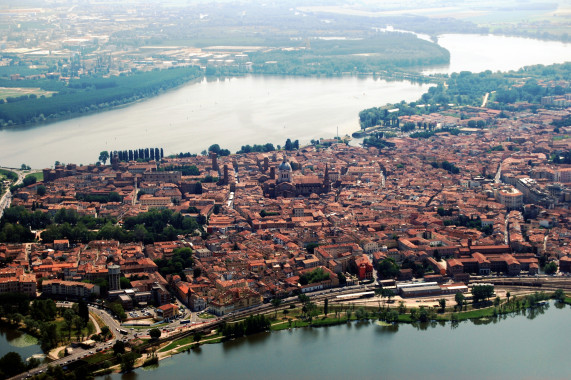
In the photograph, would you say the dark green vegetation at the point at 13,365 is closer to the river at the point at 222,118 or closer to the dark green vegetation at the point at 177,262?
the dark green vegetation at the point at 177,262

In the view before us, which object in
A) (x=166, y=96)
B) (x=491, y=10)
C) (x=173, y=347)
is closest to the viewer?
(x=173, y=347)

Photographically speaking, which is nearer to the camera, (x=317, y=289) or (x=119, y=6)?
(x=317, y=289)

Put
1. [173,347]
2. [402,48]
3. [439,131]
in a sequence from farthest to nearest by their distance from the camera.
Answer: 1. [402,48]
2. [439,131]
3. [173,347]

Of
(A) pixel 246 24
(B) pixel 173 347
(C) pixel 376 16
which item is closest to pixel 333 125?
(B) pixel 173 347

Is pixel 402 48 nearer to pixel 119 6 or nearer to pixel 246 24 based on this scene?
pixel 246 24

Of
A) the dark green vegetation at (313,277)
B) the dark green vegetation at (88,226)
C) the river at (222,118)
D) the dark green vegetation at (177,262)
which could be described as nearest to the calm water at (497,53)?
the river at (222,118)
